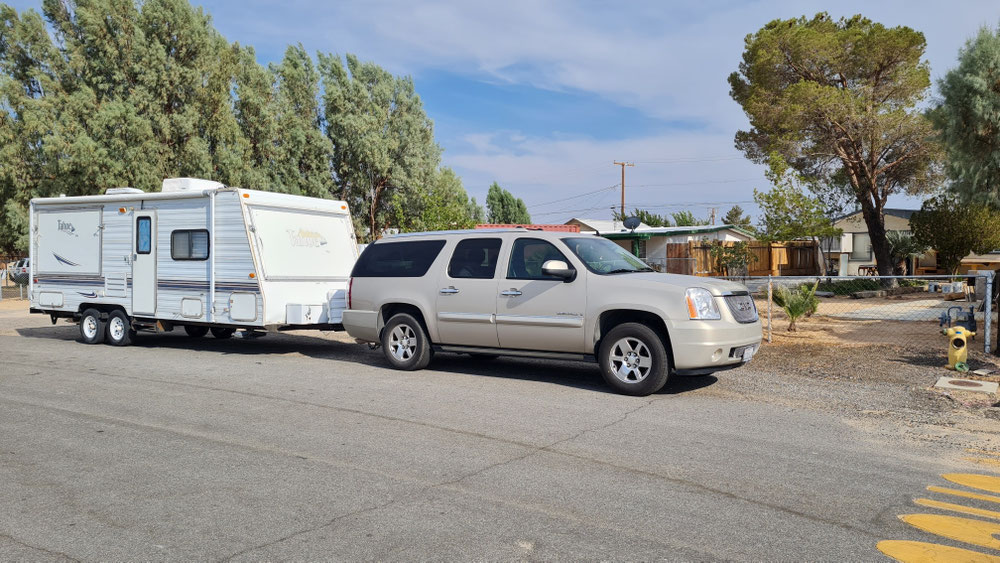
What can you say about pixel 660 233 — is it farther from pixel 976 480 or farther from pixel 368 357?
pixel 976 480

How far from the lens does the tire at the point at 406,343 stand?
9789 millimetres

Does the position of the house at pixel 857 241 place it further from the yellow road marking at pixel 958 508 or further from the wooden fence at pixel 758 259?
the yellow road marking at pixel 958 508

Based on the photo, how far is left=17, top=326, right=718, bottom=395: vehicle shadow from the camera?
9086mm

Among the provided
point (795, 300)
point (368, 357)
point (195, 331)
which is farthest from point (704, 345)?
point (195, 331)

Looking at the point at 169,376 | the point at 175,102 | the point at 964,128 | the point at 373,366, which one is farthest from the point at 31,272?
the point at 964,128

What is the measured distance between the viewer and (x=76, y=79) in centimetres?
2903

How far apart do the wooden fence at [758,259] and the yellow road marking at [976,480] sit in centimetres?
2487

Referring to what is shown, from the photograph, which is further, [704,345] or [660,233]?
[660,233]

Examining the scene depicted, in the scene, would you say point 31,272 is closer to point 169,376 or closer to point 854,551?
point 169,376

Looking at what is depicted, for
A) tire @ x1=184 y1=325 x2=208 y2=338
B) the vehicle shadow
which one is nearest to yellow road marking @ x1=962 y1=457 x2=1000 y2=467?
the vehicle shadow

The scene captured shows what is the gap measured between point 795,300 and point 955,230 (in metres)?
18.9

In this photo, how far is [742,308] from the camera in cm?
831

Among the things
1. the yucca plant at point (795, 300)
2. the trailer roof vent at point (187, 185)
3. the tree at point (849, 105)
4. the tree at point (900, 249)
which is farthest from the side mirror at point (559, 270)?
the tree at point (900, 249)

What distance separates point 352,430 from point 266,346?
284 inches
